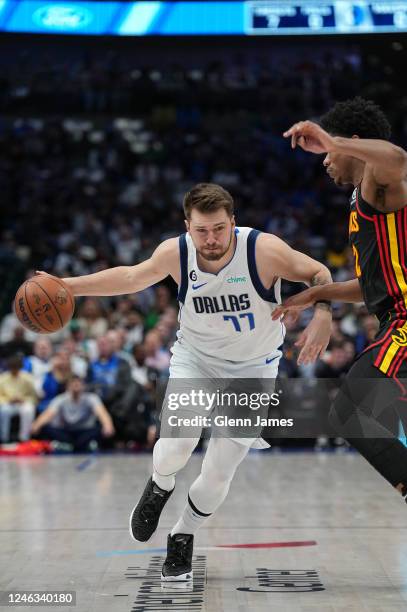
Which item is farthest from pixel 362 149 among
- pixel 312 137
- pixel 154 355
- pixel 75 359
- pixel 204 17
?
pixel 204 17

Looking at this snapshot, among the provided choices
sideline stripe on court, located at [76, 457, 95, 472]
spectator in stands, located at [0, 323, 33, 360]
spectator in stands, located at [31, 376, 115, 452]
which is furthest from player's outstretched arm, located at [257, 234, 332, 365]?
spectator in stands, located at [0, 323, 33, 360]

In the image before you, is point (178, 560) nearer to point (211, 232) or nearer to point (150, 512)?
point (150, 512)

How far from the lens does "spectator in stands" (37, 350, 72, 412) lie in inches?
517

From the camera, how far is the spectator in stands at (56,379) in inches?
517

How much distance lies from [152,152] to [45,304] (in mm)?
17635

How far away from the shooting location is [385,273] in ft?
13.7

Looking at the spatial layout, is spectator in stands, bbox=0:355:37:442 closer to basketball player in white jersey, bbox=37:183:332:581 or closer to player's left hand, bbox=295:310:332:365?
basketball player in white jersey, bbox=37:183:332:581

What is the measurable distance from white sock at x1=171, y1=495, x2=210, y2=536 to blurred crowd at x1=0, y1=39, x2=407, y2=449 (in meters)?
9.92

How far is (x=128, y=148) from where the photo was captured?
21.8 meters

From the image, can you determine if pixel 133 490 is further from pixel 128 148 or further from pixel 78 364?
pixel 128 148

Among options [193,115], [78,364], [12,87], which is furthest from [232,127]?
[78,364]

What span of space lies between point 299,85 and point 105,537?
16800 mm

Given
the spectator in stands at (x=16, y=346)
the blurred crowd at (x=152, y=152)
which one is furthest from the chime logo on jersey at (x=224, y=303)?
the blurred crowd at (x=152, y=152)

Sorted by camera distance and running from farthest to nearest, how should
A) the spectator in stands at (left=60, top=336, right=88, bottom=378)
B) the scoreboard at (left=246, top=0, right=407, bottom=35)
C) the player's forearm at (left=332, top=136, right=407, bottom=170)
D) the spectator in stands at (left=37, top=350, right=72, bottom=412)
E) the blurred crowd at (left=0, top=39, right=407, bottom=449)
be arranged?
the blurred crowd at (left=0, top=39, right=407, bottom=449), the scoreboard at (left=246, top=0, right=407, bottom=35), the spectator in stands at (left=60, top=336, right=88, bottom=378), the spectator in stands at (left=37, top=350, right=72, bottom=412), the player's forearm at (left=332, top=136, right=407, bottom=170)
